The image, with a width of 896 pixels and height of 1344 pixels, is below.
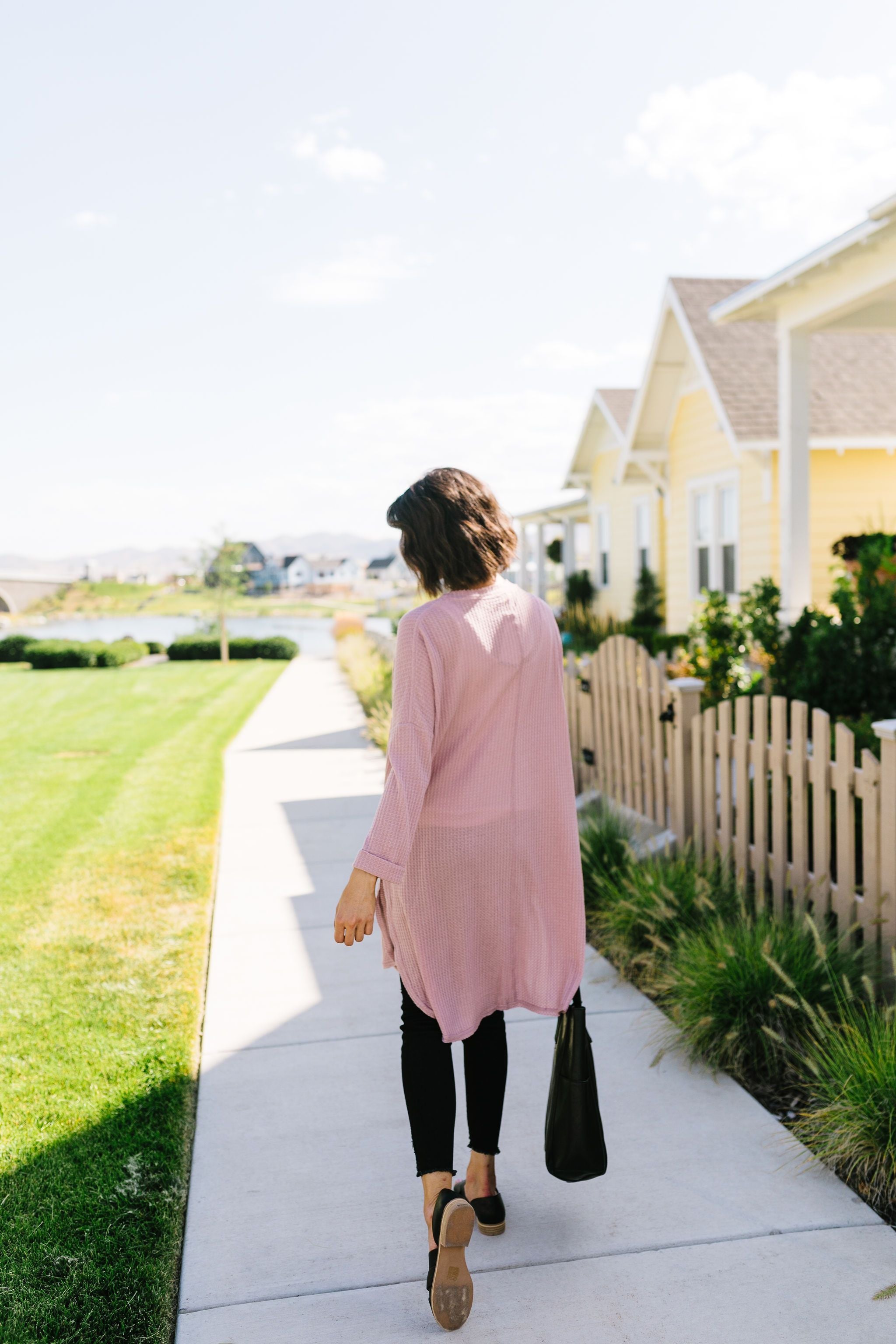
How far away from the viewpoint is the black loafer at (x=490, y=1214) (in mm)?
2734

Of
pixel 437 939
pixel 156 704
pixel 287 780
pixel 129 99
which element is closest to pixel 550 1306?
pixel 437 939

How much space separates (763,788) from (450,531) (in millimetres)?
2735

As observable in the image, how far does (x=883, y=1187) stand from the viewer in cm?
287

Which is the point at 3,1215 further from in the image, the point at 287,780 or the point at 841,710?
the point at 287,780

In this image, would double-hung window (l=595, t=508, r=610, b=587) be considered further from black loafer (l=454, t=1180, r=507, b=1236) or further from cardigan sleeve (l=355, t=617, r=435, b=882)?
cardigan sleeve (l=355, t=617, r=435, b=882)

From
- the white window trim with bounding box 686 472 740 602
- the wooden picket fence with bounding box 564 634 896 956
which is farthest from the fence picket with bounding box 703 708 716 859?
the white window trim with bounding box 686 472 740 602

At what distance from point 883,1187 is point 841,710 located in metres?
3.85

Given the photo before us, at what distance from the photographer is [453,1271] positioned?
7.54 ft

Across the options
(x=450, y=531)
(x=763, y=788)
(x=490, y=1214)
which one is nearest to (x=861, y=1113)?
(x=490, y=1214)

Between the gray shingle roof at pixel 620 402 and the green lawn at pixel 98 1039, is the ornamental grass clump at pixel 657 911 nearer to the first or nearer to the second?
the green lawn at pixel 98 1039

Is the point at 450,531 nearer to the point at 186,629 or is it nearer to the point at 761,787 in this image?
the point at 761,787

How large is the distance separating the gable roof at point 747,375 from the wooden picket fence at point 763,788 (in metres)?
7.71

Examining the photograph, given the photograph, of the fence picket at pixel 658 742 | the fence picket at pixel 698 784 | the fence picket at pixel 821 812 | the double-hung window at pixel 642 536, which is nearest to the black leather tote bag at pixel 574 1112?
the fence picket at pixel 821 812

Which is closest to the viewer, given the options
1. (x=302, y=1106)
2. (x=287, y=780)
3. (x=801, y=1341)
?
(x=801, y=1341)
